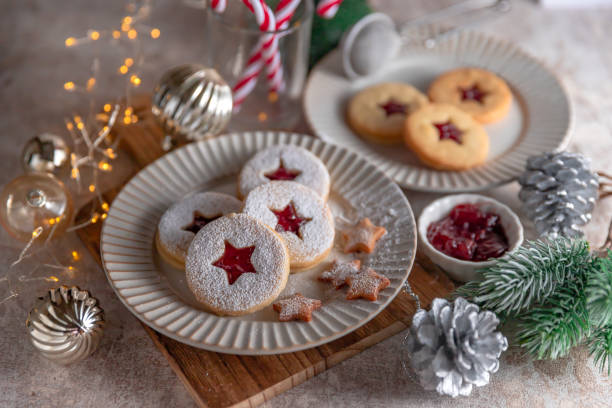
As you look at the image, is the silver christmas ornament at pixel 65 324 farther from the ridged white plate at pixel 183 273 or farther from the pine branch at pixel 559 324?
the pine branch at pixel 559 324

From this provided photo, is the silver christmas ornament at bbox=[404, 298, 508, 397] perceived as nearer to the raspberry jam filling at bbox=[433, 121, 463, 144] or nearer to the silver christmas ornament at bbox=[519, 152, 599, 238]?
the silver christmas ornament at bbox=[519, 152, 599, 238]

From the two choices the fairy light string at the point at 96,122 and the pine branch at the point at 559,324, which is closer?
the pine branch at the point at 559,324

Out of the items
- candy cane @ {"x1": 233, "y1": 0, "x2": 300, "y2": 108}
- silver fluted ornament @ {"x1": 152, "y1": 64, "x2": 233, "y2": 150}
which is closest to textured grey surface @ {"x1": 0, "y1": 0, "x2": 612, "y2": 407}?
silver fluted ornament @ {"x1": 152, "y1": 64, "x2": 233, "y2": 150}

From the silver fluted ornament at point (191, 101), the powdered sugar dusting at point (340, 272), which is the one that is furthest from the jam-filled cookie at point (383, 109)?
the powdered sugar dusting at point (340, 272)

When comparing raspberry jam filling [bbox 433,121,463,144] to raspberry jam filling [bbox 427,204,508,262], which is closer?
raspberry jam filling [bbox 427,204,508,262]

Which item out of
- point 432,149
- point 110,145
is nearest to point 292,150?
point 432,149

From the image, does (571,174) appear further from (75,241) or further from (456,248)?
(75,241)

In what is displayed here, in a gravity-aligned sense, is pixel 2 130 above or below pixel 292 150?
below
